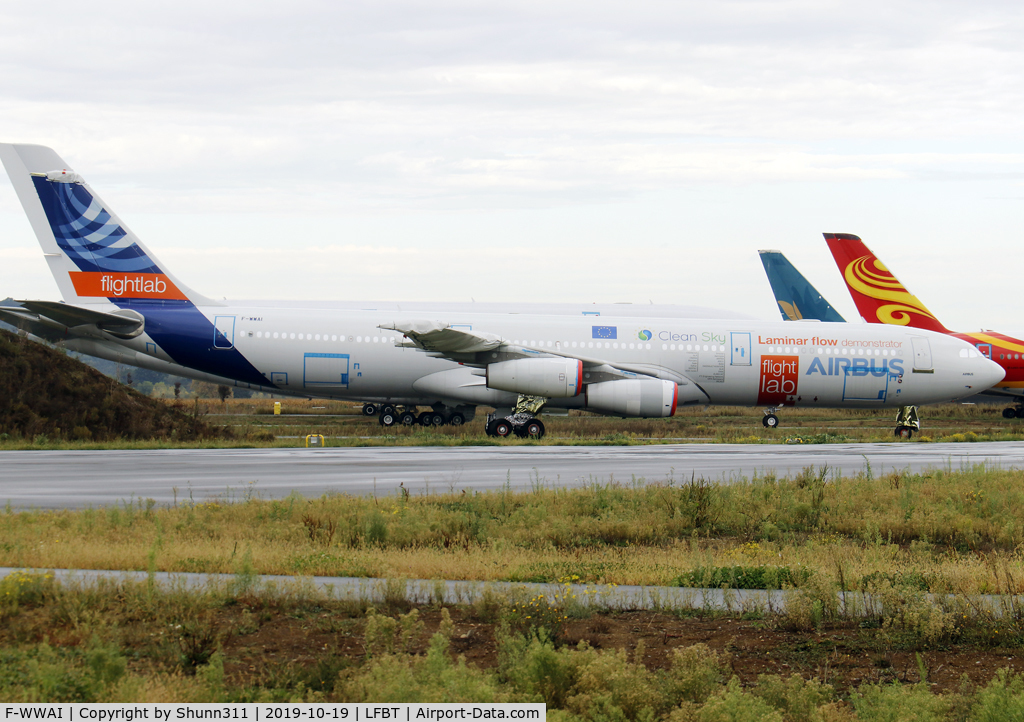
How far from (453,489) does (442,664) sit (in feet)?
34.5

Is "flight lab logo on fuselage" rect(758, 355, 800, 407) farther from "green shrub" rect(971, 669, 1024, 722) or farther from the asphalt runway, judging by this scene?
"green shrub" rect(971, 669, 1024, 722)

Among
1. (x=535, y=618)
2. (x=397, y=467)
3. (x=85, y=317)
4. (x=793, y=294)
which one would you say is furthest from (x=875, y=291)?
(x=535, y=618)

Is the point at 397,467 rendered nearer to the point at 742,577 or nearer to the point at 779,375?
the point at 742,577

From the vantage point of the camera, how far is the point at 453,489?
54.7 feet

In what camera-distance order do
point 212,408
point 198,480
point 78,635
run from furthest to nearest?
1. point 212,408
2. point 198,480
3. point 78,635

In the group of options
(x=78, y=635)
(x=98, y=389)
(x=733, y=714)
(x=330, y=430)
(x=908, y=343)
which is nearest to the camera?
(x=733, y=714)

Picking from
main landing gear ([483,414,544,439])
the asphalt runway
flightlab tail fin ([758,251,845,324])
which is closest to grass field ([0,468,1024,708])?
the asphalt runway

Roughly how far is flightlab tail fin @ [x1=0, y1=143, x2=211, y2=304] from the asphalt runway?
933cm

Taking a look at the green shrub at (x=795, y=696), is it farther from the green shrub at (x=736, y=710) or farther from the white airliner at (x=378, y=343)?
the white airliner at (x=378, y=343)

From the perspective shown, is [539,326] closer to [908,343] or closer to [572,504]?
[908,343]

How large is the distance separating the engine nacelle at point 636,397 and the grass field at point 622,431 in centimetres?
105

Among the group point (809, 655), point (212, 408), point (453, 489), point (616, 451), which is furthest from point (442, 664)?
point (212, 408)

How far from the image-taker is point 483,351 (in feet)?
103

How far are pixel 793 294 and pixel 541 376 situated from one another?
3011 centimetres
